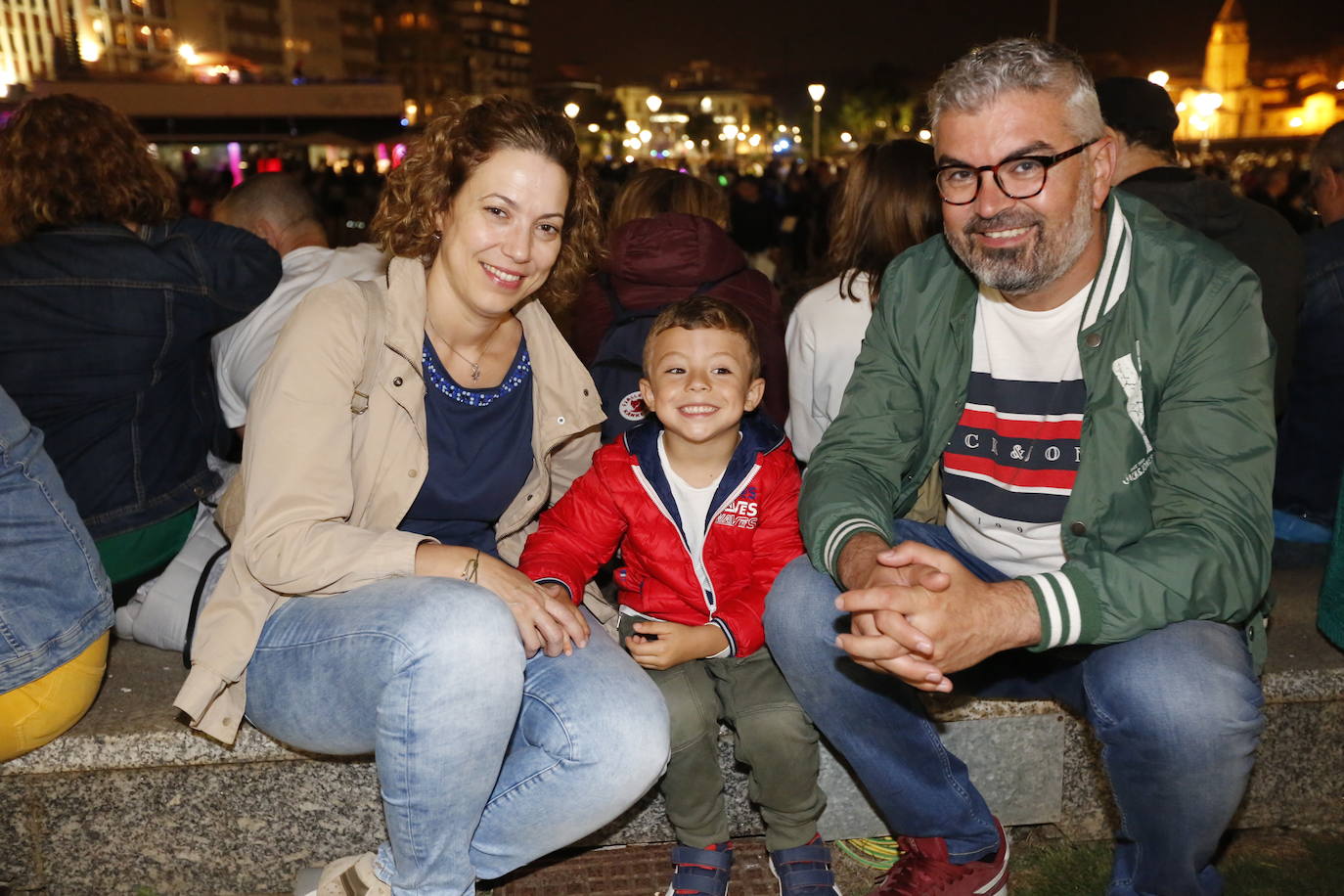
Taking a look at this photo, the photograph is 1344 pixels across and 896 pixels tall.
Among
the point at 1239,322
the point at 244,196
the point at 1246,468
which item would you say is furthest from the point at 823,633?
the point at 244,196

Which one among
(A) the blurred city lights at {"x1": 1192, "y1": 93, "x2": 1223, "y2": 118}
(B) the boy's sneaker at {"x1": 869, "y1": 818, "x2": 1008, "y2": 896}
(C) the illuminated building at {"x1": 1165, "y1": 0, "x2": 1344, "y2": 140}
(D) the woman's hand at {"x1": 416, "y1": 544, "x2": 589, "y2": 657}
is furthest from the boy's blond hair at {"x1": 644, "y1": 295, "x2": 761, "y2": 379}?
(C) the illuminated building at {"x1": 1165, "y1": 0, "x2": 1344, "y2": 140}

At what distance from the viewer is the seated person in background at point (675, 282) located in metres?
3.96

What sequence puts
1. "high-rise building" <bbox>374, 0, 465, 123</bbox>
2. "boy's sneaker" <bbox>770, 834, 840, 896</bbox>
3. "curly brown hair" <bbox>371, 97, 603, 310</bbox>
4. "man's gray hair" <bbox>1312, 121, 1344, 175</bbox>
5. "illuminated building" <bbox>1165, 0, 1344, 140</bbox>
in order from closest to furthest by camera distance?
"boy's sneaker" <bbox>770, 834, 840, 896</bbox> < "curly brown hair" <bbox>371, 97, 603, 310</bbox> < "man's gray hair" <bbox>1312, 121, 1344, 175</bbox> < "illuminated building" <bbox>1165, 0, 1344, 140</bbox> < "high-rise building" <bbox>374, 0, 465, 123</bbox>

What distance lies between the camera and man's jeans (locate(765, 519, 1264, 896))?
2.21 metres

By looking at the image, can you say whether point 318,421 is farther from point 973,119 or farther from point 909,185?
point 909,185

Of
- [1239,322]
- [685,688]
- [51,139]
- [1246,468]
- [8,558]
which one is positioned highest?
[51,139]

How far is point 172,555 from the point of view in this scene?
3.29 m

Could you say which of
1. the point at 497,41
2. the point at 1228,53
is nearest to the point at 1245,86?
the point at 1228,53

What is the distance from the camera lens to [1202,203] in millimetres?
4062

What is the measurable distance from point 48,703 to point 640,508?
154cm

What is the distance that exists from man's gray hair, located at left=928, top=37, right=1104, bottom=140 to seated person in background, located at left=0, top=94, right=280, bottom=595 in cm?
222

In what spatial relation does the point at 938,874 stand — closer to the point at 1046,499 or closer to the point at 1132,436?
the point at 1046,499

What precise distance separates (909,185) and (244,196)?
9.46 ft

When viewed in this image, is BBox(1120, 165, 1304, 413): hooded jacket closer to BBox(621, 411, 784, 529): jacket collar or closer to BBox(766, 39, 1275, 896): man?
BBox(766, 39, 1275, 896): man
